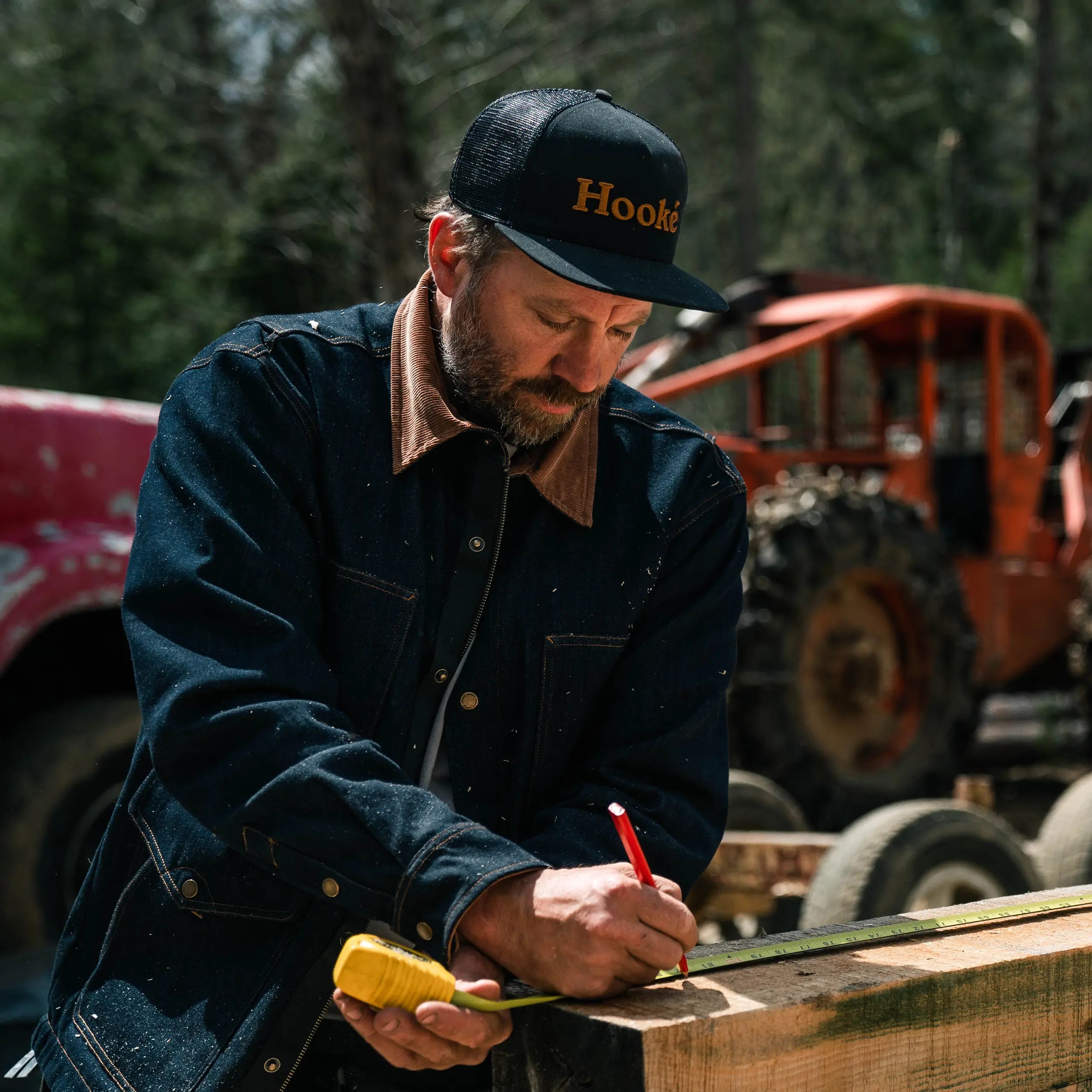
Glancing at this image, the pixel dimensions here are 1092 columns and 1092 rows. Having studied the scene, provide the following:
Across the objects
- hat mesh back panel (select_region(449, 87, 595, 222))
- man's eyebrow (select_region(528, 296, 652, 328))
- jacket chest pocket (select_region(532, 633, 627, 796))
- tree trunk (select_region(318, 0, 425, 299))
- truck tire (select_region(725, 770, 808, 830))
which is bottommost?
truck tire (select_region(725, 770, 808, 830))

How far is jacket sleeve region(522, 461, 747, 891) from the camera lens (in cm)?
197

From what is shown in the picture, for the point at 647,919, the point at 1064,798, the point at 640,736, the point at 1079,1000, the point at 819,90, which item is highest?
the point at 819,90

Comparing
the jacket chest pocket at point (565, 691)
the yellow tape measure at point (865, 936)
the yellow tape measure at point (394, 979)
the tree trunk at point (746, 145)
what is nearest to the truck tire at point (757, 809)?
the yellow tape measure at point (865, 936)

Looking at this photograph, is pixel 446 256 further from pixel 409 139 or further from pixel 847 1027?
pixel 409 139

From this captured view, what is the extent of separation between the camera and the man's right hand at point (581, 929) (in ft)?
5.45

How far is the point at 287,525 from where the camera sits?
1910 mm

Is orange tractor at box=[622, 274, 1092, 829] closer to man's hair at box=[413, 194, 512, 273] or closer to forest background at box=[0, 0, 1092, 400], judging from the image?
forest background at box=[0, 0, 1092, 400]

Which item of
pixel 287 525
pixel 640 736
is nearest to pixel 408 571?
pixel 287 525

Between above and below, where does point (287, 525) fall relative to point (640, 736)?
above

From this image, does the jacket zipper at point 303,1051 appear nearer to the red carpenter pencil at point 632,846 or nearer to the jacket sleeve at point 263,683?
the jacket sleeve at point 263,683

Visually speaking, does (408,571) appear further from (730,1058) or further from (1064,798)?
(1064,798)

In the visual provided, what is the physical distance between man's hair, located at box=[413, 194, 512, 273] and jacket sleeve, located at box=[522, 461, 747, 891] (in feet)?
1.65

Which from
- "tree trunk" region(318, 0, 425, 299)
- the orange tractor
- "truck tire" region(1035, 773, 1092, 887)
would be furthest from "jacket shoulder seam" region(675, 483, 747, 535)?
"tree trunk" region(318, 0, 425, 299)

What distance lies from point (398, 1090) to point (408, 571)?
0.74 meters
